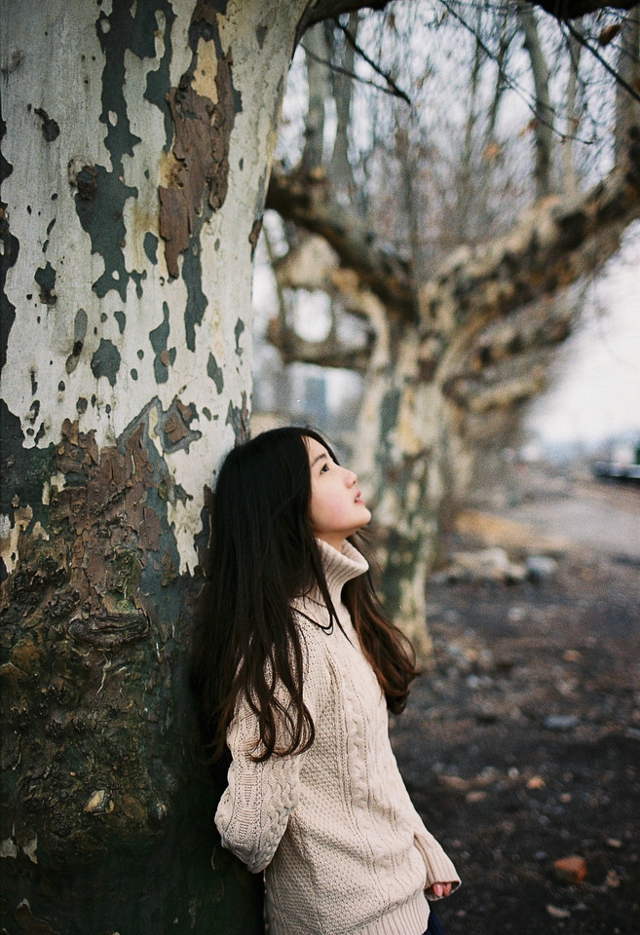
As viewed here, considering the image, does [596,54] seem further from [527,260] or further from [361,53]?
[527,260]

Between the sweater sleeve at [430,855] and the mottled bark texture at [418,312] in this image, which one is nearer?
the sweater sleeve at [430,855]

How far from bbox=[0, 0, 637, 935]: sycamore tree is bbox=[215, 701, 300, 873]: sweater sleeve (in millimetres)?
165

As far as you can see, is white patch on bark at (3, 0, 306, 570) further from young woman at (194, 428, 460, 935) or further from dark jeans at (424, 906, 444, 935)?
dark jeans at (424, 906, 444, 935)

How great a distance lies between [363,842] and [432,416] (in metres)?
4.43

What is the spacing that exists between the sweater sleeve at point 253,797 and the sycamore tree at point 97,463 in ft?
0.54

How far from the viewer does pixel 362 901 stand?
142 cm

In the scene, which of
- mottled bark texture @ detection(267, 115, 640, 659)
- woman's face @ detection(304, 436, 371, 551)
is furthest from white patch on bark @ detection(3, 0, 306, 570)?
mottled bark texture @ detection(267, 115, 640, 659)

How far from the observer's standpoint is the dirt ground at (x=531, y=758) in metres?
2.40

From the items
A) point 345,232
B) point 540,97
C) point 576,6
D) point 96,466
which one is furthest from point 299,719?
point 540,97

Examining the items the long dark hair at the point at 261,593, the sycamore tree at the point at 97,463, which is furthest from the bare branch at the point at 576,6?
the long dark hair at the point at 261,593

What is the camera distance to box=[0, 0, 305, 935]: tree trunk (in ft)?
4.25

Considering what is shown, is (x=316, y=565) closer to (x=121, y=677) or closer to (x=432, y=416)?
(x=121, y=677)

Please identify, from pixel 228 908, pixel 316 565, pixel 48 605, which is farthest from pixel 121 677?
pixel 228 908

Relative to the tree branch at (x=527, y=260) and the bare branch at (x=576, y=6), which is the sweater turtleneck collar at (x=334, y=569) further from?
the tree branch at (x=527, y=260)
